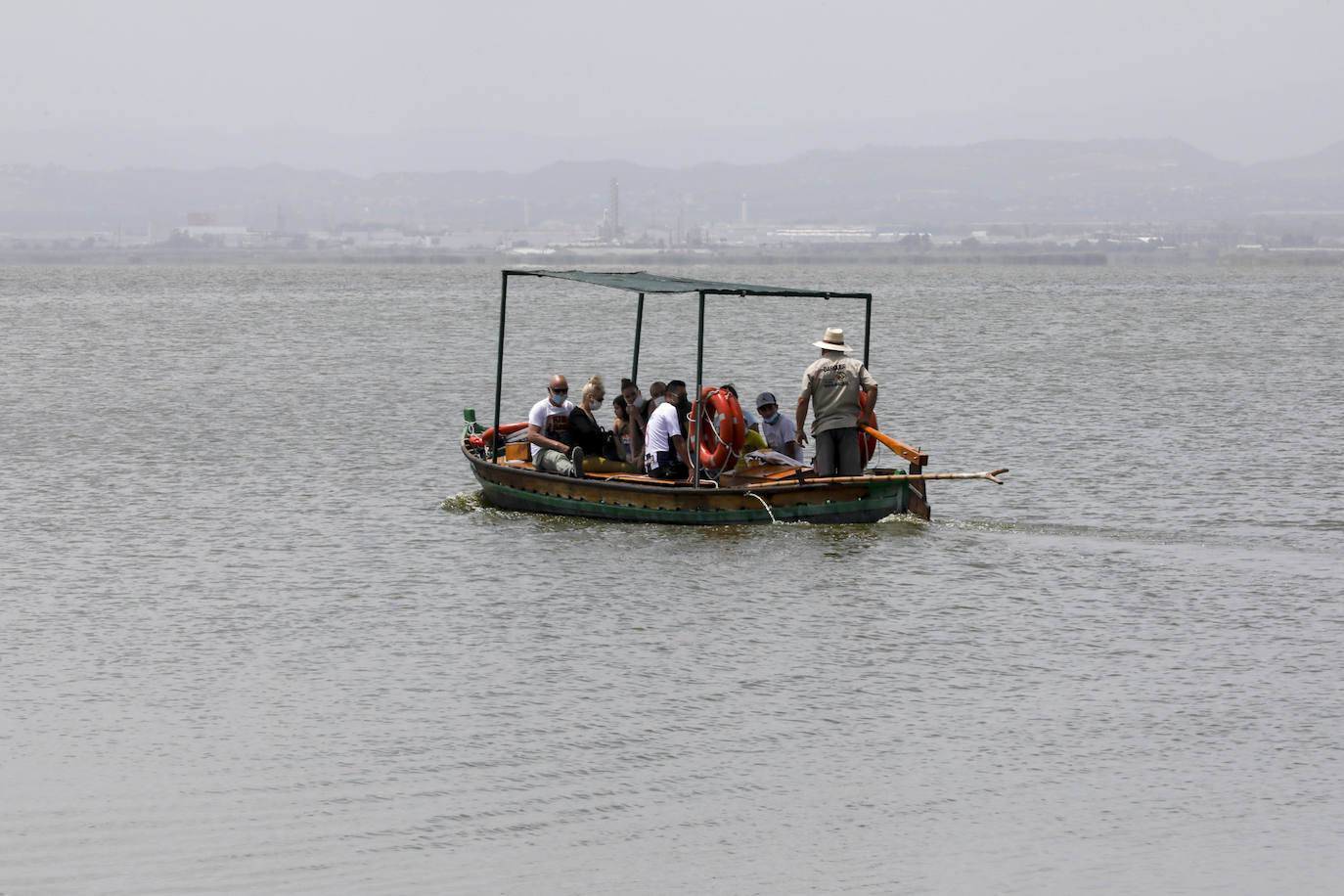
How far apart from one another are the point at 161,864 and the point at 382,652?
504cm

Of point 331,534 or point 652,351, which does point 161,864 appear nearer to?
point 331,534

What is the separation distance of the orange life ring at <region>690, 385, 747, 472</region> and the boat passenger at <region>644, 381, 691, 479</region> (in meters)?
0.19

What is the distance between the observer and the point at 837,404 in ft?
61.9

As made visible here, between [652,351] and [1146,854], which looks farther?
[652,351]

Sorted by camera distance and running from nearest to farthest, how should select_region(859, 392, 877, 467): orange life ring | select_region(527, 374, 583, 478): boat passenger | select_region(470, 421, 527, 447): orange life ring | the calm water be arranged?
1. the calm water
2. select_region(859, 392, 877, 467): orange life ring
3. select_region(527, 374, 583, 478): boat passenger
4. select_region(470, 421, 527, 447): orange life ring

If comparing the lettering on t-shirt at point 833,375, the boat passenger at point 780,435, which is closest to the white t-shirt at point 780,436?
the boat passenger at point 780,435

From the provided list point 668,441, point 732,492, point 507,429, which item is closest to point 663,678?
point 732,492

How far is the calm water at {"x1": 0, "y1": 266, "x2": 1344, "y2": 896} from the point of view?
934cm

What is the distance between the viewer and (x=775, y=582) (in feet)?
55.1

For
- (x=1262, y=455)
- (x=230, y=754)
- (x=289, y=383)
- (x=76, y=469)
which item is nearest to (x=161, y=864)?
(x=230, y=754)

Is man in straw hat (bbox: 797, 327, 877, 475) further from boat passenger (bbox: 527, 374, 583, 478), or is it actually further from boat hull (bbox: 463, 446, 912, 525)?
boat passenger (bbox: 527, 374, 583, 478)

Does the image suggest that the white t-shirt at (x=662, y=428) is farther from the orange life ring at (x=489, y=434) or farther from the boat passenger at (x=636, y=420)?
the orange life ring at (x=489, y=434)

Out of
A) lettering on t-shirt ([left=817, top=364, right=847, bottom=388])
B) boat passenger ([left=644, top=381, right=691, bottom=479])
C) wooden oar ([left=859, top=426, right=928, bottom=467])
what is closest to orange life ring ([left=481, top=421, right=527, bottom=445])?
boat passenger ([left=644, top=381, right=691, bottom=479])

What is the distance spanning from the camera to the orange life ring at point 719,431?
19.1 metres
